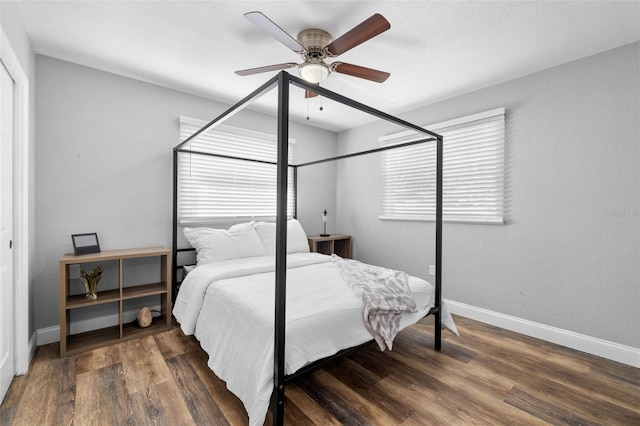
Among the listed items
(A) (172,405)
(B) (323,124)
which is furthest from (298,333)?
(B) (323,124)

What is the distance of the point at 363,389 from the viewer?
6.05 ft

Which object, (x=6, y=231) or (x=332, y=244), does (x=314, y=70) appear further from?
(x=332, y=244)

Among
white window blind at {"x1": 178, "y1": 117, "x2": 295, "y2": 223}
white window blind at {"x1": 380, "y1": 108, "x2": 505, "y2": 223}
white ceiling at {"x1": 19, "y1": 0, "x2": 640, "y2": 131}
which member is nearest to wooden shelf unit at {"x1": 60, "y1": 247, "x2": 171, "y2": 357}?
white window blind at {"x1": 178, "y1": 117, "x2": 295, "y2": 223}

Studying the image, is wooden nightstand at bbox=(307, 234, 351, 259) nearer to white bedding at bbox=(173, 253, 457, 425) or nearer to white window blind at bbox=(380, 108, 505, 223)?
white window blind at bbox=(380, 108, 505, 223)

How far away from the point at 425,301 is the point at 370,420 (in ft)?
3.20

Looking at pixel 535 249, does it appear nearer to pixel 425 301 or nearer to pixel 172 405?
pixel 425 301

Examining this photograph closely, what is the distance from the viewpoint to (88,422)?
1.53m

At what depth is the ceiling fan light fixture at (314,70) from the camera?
2.02 m

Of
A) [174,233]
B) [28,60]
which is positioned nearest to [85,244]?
[174,233]

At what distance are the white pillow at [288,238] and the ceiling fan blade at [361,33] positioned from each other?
2.06 m

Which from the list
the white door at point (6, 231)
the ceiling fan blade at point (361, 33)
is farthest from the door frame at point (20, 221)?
the ceiling fan blade at point (361, 33)

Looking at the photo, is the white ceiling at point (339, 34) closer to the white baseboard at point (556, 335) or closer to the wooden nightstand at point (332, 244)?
the wooden nightstand at point (332, 244)

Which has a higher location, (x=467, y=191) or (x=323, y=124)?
(x=323, y=124)

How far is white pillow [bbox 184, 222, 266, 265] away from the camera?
2.83m
